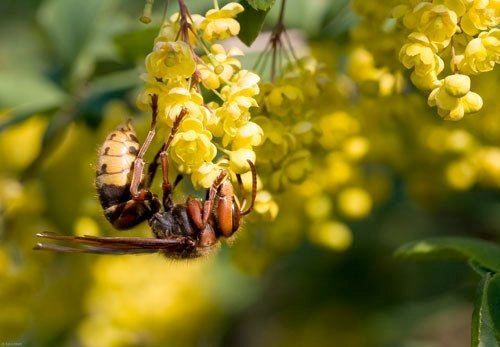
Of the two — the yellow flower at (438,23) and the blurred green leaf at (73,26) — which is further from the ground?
the yellow flower at (438,23)

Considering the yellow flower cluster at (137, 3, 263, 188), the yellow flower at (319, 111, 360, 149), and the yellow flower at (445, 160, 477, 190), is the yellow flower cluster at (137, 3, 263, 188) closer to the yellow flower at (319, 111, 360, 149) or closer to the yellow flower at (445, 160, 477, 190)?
the yellow flower at (319, 111, 360, 149)

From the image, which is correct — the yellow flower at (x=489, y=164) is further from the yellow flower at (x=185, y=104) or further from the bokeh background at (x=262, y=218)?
the yellow flower at (x=185, y=104)

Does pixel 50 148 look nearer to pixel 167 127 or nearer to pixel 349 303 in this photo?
pixel 167 127

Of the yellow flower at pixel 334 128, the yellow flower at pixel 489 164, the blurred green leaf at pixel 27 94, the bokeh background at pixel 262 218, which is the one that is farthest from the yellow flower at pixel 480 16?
the blurred green leaf at pixel 27 94

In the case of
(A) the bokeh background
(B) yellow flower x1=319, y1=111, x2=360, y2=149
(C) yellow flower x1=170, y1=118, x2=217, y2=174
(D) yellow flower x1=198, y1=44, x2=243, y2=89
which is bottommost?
(A) the bokeh background

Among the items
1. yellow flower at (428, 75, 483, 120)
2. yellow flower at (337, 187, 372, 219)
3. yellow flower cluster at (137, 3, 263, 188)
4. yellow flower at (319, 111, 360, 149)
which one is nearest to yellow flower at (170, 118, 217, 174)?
yellow flower cluster at (137, 3, 263, 188)

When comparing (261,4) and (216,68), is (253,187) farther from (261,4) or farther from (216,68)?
(261,4)

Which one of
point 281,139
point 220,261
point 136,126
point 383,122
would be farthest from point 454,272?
point 281,139
